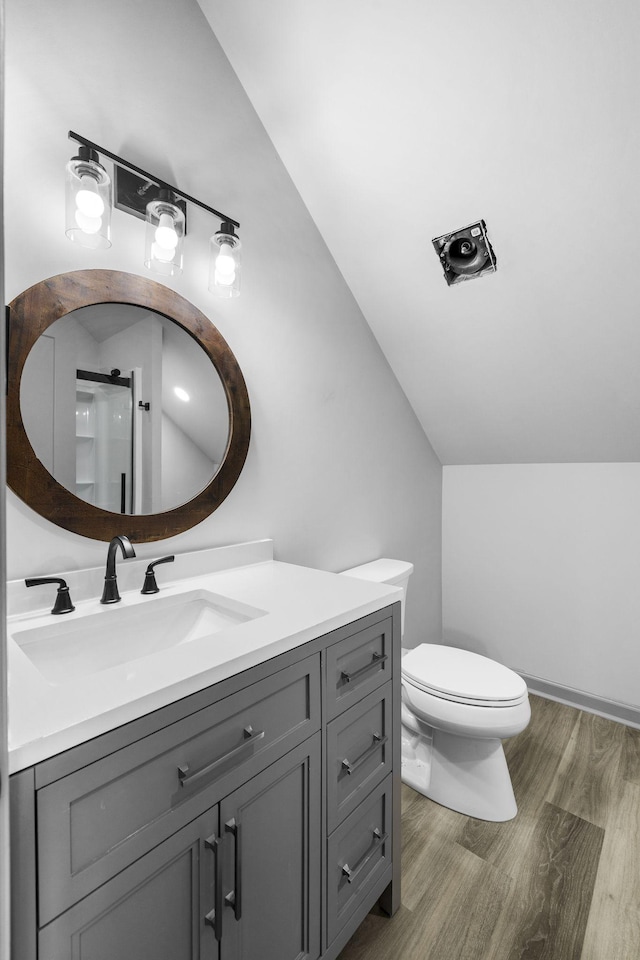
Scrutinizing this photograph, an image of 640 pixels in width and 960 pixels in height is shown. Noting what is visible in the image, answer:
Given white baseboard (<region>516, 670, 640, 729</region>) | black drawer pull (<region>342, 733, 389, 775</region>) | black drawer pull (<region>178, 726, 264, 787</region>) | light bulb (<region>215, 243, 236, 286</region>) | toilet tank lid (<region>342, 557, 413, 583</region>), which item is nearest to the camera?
black drawer pull (<region>178, 726, 264, 787</region>)

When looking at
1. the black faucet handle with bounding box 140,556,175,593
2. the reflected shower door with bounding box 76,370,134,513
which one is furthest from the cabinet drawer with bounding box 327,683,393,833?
the reflected shower door with bounding box 76,370,134,513

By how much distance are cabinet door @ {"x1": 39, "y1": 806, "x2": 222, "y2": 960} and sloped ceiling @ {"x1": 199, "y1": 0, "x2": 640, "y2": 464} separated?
1.89 meters

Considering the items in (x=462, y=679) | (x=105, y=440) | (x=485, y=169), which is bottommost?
(x=462, y=679)

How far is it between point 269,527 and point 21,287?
102 cm

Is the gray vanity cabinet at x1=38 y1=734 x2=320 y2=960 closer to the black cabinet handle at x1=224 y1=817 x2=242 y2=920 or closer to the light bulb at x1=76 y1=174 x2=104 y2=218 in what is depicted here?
the black cabinet handle at x1=224 y1=817 x2=242 y2=920

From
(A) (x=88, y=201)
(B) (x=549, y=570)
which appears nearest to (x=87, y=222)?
(A) (x=88, y=201)

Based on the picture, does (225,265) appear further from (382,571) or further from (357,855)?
(357,855)

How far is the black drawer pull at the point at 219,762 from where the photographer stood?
0.74m

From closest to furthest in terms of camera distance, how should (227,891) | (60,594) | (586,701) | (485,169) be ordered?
(227,891)
(60,594)
(485,169)
(586,701)

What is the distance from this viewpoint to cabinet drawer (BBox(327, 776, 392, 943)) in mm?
1045

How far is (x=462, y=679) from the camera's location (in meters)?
1.66

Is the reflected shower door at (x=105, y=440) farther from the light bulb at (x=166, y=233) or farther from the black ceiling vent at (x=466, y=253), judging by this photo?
the black ceiling vent at (x=466, y=253)

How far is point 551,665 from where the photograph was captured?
239 cm

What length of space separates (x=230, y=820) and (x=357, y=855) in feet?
1.70
